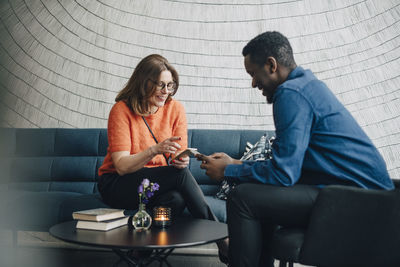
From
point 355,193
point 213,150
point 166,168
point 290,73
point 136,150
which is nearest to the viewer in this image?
point 355,193

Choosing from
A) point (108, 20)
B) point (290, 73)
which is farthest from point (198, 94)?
point (290, 73)

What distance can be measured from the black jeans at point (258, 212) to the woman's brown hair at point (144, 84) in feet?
3.36

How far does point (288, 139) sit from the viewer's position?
1278mm

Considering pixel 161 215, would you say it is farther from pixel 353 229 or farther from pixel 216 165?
pixel 353 229

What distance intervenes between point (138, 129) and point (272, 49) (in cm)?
97

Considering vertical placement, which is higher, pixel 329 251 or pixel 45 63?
pixel 45 63

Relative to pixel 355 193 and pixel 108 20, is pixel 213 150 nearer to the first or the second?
pixel 108 20

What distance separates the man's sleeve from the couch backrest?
4.79 feet

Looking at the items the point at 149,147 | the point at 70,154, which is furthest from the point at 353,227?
the point at 70,154

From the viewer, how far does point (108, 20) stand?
3.27 metres

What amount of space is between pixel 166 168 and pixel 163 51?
5.11ft

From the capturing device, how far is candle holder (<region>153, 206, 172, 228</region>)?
1556mm

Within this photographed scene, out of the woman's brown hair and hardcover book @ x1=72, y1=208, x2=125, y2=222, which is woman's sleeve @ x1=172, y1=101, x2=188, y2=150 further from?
hardcover book @ x1=72, y1=208, x2=125, y2=222

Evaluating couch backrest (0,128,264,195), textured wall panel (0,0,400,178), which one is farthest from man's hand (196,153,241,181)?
textured wall panel (0,0,400,178)
